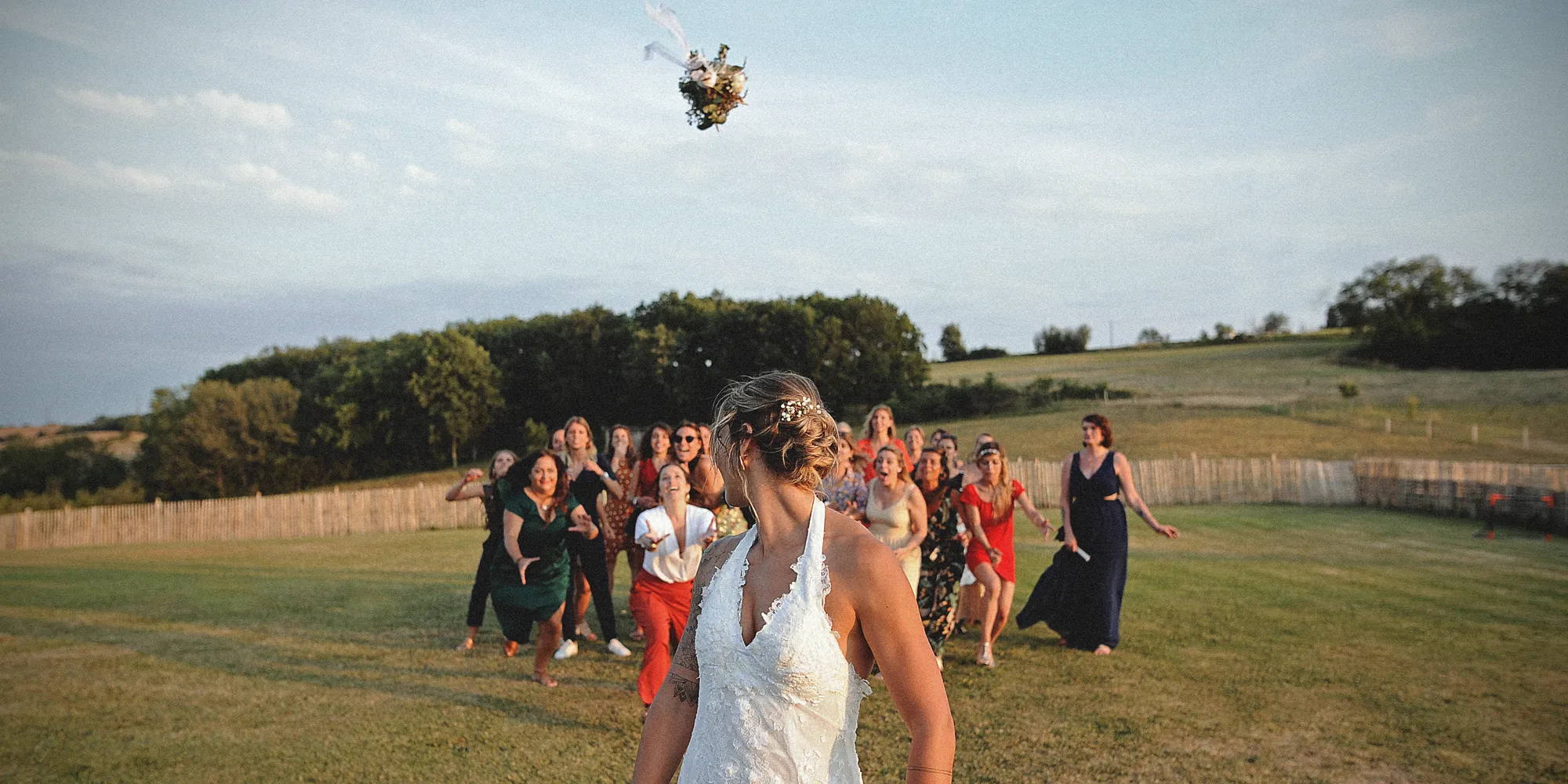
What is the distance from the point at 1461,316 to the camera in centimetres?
5797

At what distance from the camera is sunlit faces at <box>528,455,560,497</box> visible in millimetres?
7918

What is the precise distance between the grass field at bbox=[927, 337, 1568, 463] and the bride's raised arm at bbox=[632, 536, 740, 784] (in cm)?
3312

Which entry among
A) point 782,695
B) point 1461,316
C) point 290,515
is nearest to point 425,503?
point 290,515

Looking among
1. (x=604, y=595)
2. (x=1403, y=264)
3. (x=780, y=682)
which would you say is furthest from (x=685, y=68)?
(x=1403, y=264)

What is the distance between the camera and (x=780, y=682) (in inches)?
88.1

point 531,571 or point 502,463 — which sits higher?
point 502,463

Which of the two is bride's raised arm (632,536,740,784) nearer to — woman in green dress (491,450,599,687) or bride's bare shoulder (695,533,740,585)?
bride's bare shoulder (695,533,740,585)

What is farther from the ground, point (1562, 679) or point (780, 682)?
point (780, 682)

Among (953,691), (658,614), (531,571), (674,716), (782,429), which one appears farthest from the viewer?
(531,571)

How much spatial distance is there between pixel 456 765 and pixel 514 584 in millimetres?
2185

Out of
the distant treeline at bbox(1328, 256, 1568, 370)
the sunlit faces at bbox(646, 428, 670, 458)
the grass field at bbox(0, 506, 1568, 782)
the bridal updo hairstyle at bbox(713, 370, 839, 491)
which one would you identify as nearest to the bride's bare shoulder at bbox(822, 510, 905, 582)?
the bridal updo hairstyle at bbox(713, 370, 839, 491)

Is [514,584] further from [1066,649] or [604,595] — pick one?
[1066,649]

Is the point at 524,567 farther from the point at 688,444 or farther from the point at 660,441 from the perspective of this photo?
the point at 660,441

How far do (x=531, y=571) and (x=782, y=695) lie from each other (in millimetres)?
6006
